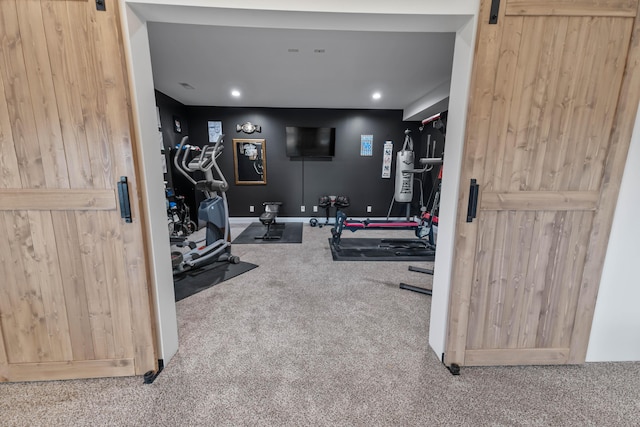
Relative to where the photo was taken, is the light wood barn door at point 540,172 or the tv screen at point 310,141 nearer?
the light wood barn door at point 540,172

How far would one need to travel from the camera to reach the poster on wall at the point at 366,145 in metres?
5.80

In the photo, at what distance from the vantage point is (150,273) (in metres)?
1.60

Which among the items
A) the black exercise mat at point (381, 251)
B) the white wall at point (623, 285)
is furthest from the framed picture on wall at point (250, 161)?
the white wall at point (623, 285)

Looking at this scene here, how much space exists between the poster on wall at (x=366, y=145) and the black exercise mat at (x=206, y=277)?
3676 mm

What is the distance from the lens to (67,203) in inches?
57.0

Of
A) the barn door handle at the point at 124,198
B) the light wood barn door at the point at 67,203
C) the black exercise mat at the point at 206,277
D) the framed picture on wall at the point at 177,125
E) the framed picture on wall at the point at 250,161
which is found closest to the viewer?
the light wood barn door at the point at 67,203

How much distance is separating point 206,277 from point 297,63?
286 cm

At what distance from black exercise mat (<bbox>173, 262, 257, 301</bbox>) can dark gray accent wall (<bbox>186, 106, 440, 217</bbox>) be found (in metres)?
2.67

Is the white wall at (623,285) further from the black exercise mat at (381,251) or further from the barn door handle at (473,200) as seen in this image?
the black exercise mat at (381,251)

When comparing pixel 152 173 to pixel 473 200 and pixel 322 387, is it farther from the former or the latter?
pixel 473 200

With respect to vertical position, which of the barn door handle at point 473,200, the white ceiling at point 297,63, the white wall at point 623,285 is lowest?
the white wall at point 623,285

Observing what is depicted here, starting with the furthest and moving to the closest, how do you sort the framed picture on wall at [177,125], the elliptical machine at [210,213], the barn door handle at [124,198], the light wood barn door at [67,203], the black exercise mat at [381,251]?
the framed picture on wall at [177,125] → the black exercise mat at [381,251] → the elliptical machine at [210,213] → the barn door handle at [124,198] → the light wood barn door at [67,203]

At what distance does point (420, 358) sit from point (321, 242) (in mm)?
2933

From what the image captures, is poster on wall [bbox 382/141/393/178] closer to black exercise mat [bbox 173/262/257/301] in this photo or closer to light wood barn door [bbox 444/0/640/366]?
black exercise mat [bbox 173/262/257/301]
